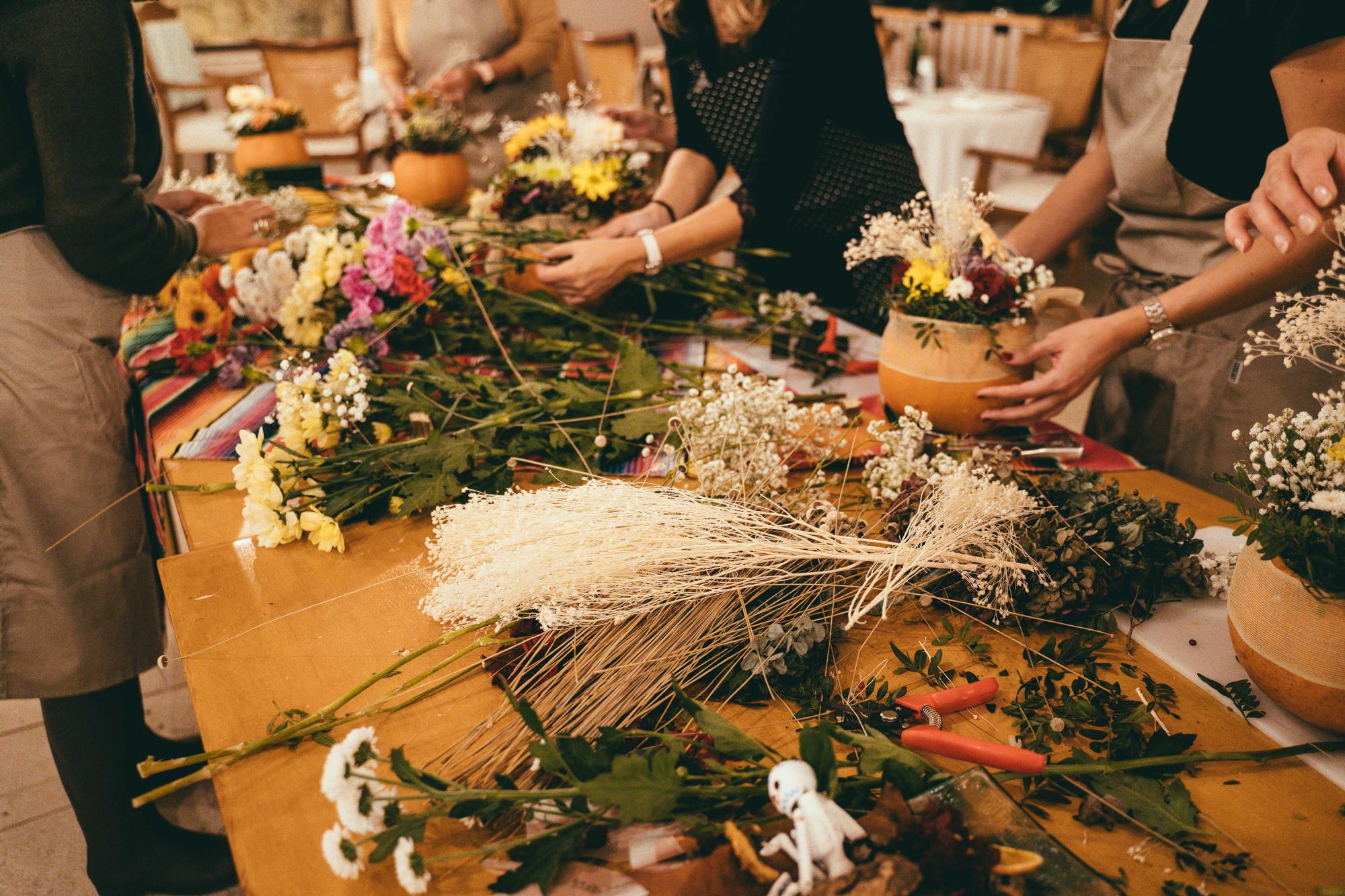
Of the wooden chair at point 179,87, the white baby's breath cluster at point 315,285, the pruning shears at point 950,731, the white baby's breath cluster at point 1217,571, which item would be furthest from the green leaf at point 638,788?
the wooden chair at point 179,87

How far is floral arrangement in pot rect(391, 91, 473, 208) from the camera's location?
2.41 metres

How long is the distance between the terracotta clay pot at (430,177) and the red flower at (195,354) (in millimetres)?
962

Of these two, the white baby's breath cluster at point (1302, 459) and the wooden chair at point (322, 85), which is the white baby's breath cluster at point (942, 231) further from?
the wooden chair at point (322, 85)

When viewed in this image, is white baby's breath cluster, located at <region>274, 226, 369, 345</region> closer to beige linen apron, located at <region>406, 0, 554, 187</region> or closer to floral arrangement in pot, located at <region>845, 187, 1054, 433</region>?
floral arrangement in pot, located at <region>845, 187, 1054, 433</region>

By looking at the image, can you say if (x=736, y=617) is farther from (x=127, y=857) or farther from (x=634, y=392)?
(x=127, y=857)

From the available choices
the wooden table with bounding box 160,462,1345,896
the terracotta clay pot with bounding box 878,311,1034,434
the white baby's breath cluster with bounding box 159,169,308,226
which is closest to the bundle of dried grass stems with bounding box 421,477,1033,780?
the wooden table with bounding box 160,462,1345,896

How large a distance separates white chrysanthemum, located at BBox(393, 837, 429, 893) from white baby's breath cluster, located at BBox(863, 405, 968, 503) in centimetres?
68

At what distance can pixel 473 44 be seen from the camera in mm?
3430

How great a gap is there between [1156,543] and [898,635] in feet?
1.00

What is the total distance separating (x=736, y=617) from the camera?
35.4 inches

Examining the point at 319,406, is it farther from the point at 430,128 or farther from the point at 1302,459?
the point at 430,128

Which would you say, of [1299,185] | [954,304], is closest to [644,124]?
[954,304]

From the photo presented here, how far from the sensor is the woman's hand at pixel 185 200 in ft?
5.75

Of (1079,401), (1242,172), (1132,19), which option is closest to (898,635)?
(1242,172)
